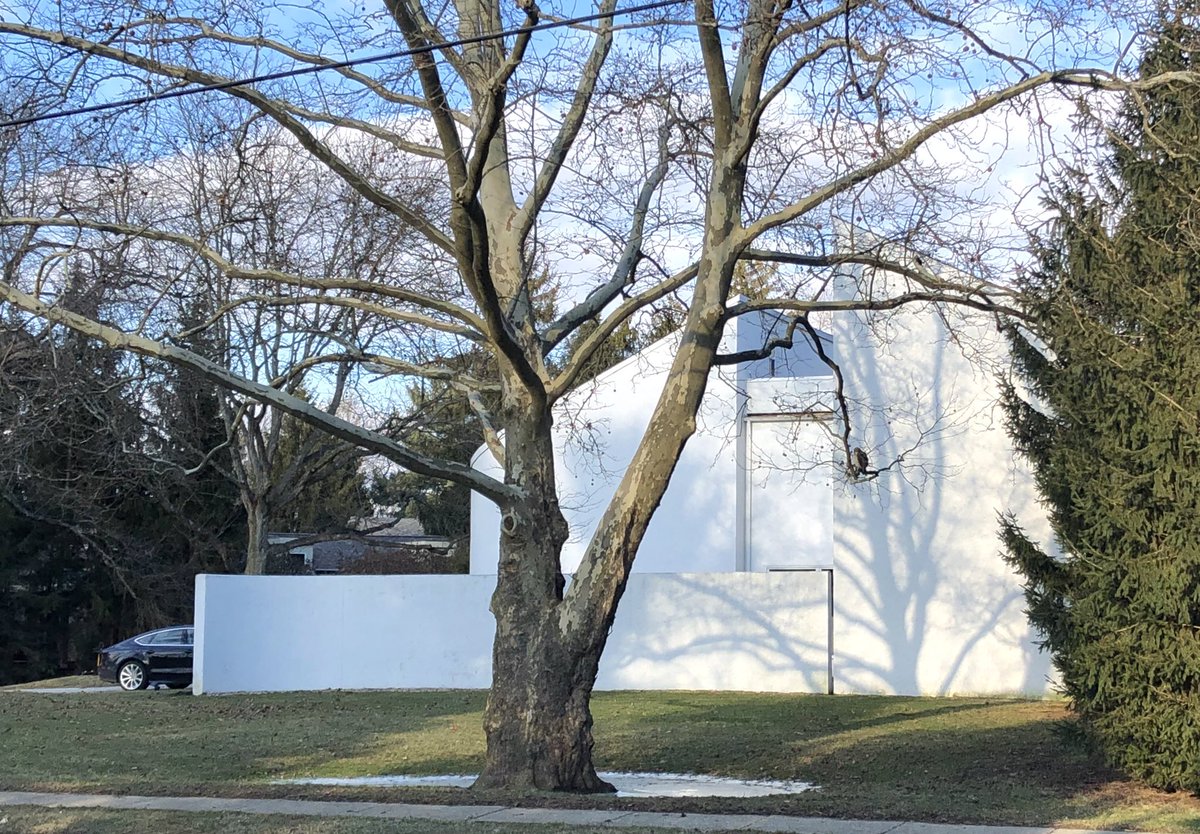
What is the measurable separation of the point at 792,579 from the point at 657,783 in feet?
34.1

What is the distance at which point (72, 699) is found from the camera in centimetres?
2425

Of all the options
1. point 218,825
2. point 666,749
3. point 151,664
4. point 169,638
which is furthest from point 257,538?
point 218,825

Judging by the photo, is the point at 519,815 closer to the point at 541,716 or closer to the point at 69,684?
the point at 541,716

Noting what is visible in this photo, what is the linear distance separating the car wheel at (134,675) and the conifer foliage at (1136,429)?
68.9 ft

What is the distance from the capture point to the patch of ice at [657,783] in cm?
1246

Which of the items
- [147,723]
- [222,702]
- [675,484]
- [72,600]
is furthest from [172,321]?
[72,600]

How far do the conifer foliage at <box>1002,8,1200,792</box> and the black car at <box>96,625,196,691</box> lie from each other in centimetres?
2046

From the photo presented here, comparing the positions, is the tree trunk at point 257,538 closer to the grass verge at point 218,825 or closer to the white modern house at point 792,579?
the white modern house at point 792,579

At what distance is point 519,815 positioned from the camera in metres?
9.95

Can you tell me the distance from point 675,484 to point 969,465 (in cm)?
743

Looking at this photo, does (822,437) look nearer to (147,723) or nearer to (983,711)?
(983,711)

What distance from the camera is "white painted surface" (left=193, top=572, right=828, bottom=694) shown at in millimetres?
23516

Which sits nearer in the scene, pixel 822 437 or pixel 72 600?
pixel 822 437

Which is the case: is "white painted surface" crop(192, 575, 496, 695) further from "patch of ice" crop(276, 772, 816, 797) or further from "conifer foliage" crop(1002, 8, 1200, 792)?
"conifer foliage" crop(1002, 8, 1200, 792)
